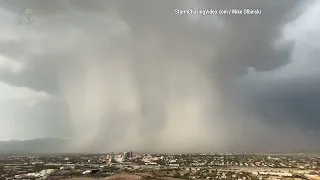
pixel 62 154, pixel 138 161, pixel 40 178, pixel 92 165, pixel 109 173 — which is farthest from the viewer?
pixel 62 154

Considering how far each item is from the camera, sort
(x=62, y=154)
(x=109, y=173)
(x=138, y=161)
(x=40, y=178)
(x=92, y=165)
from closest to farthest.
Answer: (x=40, y=178)
(x=109, y=173)
(x=92, y=165)
(x=138, y=161)
(x=62, y=154)

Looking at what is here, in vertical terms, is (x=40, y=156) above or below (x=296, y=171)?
above

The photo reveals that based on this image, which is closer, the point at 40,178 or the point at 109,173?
the point at 40,178

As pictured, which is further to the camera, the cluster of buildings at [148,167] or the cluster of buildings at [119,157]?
the cluster of buildings at [119,157]

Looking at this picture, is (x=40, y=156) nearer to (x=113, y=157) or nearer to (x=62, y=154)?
(x=62, y=154)

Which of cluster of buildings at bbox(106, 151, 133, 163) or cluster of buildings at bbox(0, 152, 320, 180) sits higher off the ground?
cluster of buildings at bbox(106, 151, 133, 163)

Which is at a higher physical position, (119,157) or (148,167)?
(119,157)

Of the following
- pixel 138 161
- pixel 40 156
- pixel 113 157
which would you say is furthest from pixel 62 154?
pixel 138 161

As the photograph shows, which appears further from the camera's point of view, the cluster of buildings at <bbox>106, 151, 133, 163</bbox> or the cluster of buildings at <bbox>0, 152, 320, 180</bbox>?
the cluster of buildings at <bbox>106, 151, 133, 163</bbox>

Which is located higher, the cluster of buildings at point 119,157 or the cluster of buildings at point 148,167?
the cluster of buildings at point 119,157

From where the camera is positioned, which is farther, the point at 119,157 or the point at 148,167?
the point at 119,157
